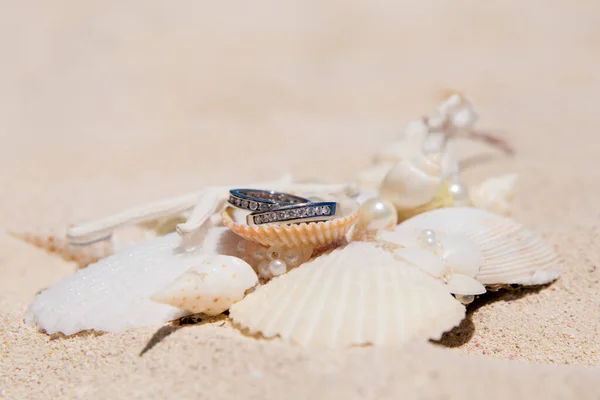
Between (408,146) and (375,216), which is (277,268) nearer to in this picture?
(375,216)

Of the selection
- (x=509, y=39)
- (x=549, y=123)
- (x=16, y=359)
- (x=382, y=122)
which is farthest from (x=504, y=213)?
(x=509, y=39)

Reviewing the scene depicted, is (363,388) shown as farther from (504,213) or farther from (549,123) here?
(549,123)

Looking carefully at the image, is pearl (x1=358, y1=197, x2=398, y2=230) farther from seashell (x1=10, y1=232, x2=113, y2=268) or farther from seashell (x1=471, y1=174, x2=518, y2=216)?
seashell (x1=10, y1=232, x2=113, y2=268)

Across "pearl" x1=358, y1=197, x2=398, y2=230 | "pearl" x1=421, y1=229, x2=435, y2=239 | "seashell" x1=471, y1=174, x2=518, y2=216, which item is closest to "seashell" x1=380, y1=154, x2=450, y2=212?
"pearl" x1=358, y1=197, x2=398, y2=230

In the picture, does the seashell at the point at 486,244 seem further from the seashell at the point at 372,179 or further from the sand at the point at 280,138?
the seashell at the point at 372,179

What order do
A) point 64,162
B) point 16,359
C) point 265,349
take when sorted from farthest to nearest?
point 64,162
point 16,359
point 265,349

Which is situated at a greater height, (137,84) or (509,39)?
(509,39)

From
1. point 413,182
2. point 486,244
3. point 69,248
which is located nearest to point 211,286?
point 413,182
